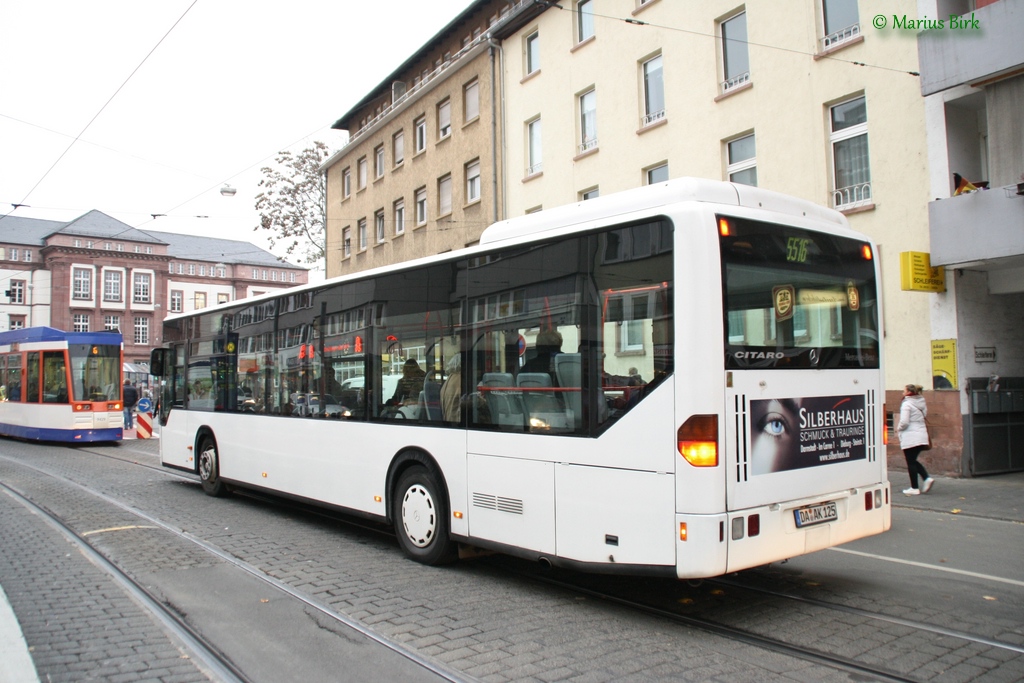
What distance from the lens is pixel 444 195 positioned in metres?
30.2

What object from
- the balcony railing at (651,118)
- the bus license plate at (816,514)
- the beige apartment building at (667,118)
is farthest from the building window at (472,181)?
the bus license plate at (816,514)

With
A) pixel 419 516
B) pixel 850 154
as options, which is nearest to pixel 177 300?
pixel 850 154

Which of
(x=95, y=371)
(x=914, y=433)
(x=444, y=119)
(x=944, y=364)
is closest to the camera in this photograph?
(x=914, y=433)

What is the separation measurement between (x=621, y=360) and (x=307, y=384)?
15.8 feet

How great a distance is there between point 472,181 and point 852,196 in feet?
51.0

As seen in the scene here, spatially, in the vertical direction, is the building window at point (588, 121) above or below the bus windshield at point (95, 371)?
above

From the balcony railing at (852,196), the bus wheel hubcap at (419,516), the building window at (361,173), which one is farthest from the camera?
the building window at (361,173)

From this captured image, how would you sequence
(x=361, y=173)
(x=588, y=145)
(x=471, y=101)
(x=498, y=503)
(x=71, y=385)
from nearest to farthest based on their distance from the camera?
(x=498, y=503) → (x=71, y=385) → (x=588, y=145) → (x=471, y=101) → (x=361, y=173)

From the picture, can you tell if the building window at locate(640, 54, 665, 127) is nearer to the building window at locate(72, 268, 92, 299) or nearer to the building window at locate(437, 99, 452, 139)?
the building window at locate(437, 99, 452, 139)

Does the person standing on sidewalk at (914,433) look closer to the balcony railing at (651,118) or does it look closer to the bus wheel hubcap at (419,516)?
the bus wheel hubcap at (419,516)

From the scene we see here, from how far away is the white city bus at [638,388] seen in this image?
5.00 meters

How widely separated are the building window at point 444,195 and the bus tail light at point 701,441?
82.9 feet

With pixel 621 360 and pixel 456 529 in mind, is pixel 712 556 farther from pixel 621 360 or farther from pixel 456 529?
pixel 456 529

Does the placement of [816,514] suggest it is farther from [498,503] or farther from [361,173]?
[361,173]
